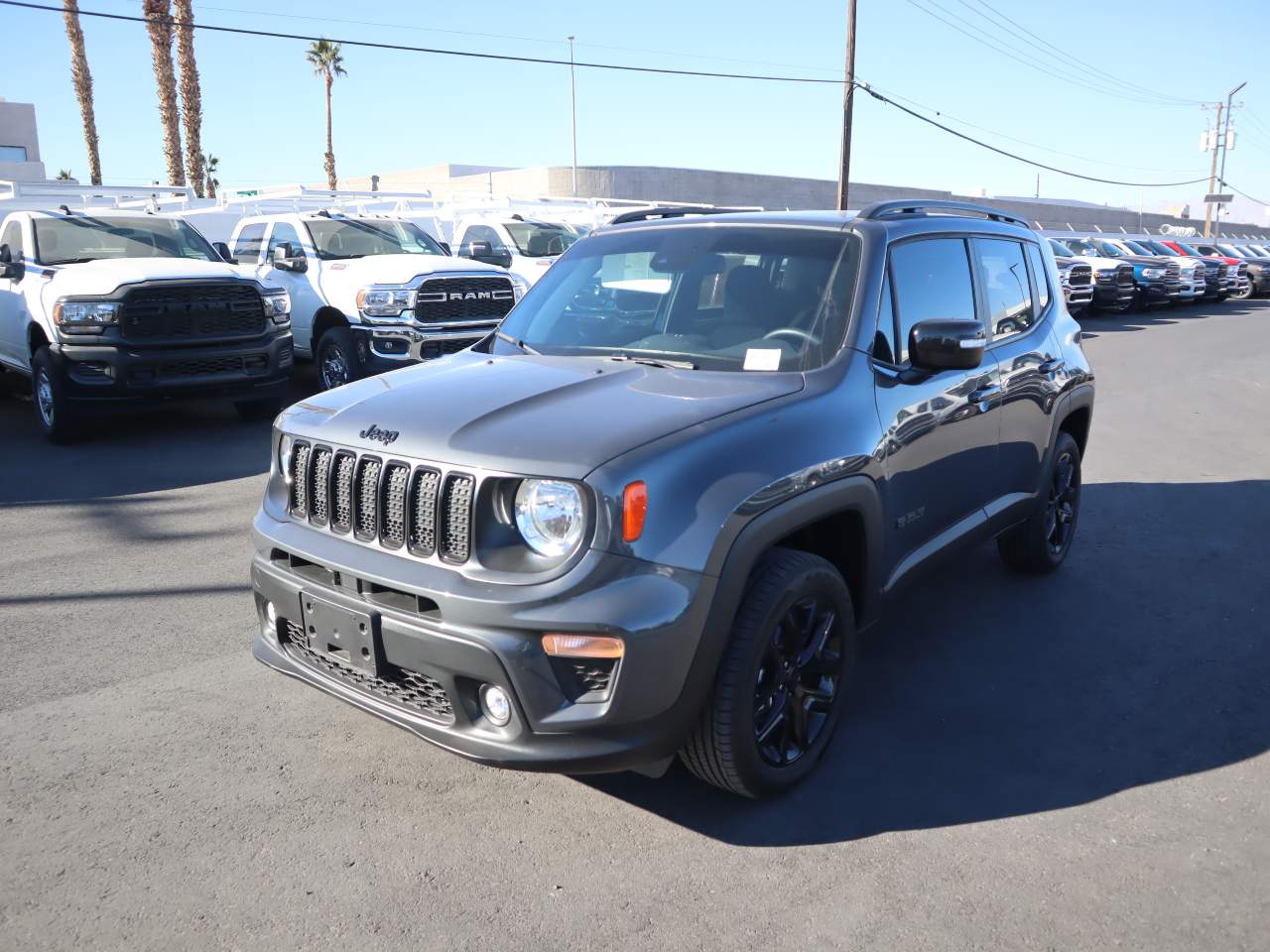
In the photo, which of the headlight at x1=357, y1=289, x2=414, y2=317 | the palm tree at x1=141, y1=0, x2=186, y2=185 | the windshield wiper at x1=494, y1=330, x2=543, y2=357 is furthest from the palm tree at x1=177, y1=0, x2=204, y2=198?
the windshield wiper at x1=494, y1=330, x2=543, y2=357

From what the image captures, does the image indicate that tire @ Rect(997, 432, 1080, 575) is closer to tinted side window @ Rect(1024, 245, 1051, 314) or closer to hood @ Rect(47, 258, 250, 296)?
tinted side window @ Rect(1024, 245, 1051, 314)

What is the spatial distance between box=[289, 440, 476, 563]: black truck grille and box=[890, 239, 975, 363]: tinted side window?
1861 mm

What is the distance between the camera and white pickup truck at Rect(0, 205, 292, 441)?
28.1ft

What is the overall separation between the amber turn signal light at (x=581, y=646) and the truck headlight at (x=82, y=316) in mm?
7343

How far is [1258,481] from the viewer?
7875mm

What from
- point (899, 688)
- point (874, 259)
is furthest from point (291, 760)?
point (874, 259)

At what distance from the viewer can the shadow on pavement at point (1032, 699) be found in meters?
3.37

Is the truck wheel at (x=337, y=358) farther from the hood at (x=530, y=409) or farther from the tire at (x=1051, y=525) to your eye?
the tire at (x=1051, y=525)

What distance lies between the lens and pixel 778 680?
129 inches

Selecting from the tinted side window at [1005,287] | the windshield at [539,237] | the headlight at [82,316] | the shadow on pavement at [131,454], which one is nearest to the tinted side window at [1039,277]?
the tinted side window at [1005,287]

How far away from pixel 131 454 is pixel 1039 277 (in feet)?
23.6

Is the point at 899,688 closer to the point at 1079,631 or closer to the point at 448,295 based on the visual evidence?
the point at 1079,631

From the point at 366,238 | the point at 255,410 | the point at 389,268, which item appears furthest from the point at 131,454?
the point at 366,238

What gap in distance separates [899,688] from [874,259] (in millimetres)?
1722
